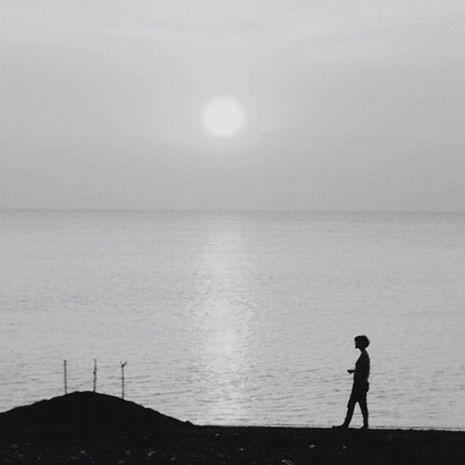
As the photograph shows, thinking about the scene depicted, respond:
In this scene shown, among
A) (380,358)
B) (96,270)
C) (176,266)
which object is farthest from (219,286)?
(380,358)

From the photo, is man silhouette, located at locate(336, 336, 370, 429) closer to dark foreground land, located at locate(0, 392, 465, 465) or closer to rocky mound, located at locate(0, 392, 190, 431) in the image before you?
dark foreground land, located at locate(0, 392, 465, 465)

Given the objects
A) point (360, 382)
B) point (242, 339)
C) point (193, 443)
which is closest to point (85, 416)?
point (193, 443)

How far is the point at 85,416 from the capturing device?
21.9 m

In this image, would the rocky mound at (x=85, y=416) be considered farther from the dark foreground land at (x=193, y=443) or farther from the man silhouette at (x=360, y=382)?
the man silhouette at (x=360, y=382)

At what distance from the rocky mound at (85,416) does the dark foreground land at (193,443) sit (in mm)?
22

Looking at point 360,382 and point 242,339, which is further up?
point 242,339

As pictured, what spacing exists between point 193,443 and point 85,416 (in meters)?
3.65

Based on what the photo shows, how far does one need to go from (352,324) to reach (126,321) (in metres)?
18.5

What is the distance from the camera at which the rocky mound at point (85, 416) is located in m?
21.3

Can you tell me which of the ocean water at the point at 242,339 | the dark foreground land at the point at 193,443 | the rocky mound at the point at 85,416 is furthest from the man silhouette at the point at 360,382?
the ocean water at the point at 242,339

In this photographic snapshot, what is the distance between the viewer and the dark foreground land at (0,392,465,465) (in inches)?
713

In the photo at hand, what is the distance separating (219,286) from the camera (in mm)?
122625

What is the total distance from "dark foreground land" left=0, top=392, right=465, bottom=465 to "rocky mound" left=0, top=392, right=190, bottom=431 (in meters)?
0.02

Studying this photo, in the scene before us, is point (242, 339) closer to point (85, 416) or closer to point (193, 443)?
point (85, 416)
